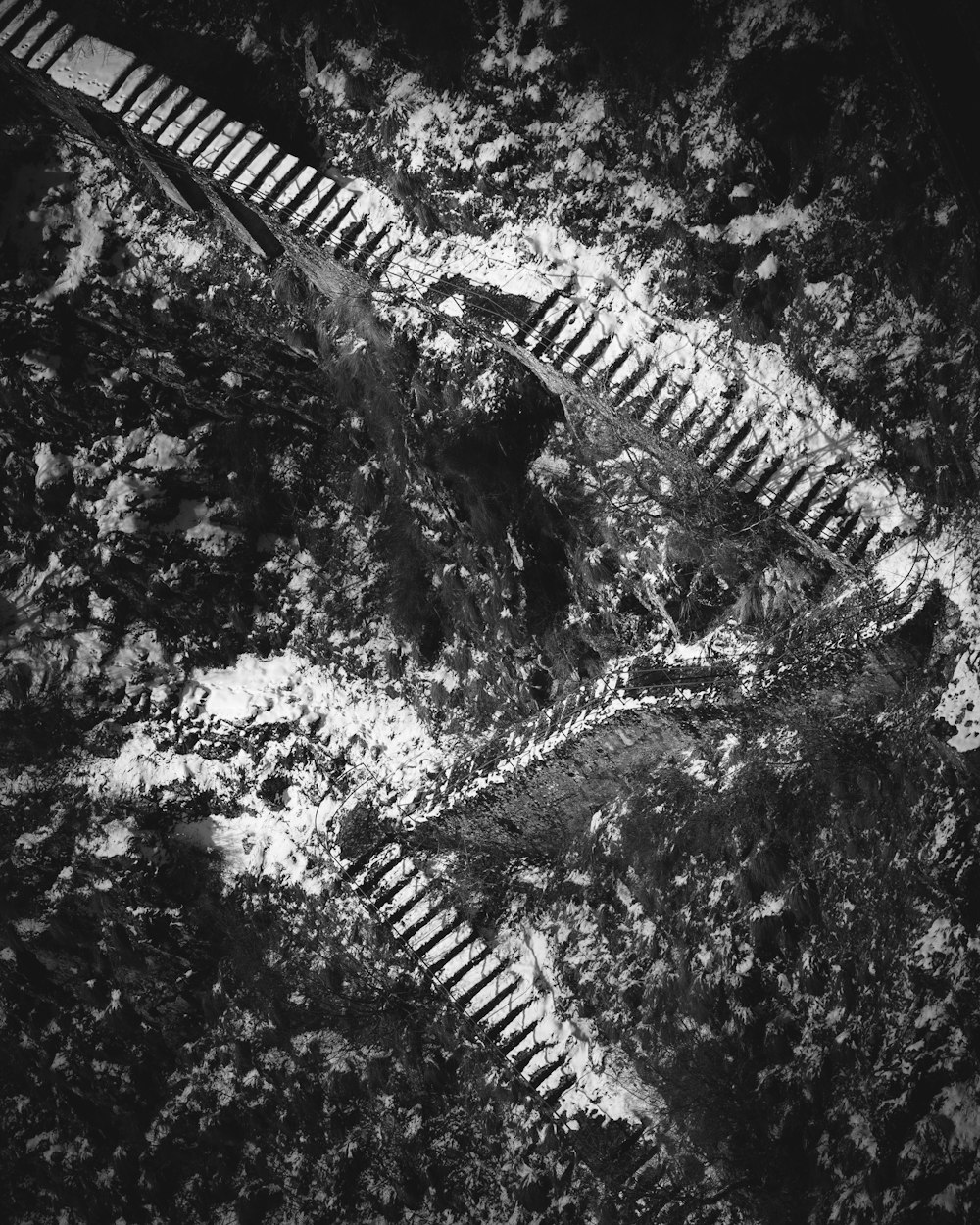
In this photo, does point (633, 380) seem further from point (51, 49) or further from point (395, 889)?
point (51, 49)

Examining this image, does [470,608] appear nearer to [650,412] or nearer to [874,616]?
[650,412]

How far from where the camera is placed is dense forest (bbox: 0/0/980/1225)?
6.83 m

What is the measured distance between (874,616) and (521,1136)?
5.88 m

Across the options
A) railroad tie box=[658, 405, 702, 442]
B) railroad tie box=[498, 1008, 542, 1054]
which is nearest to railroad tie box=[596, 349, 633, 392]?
railroad tie box=[658, 405, 702, 442]

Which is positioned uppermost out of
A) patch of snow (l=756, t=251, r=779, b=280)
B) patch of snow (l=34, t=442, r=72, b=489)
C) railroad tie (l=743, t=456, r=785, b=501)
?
patch of snow (l=756, t=251, r=779, b=280)

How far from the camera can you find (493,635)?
24.8 ft

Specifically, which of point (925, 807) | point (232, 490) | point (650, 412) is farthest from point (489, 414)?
point (925, 807)

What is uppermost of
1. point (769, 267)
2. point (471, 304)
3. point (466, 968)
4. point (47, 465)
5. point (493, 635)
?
point (769, 267)

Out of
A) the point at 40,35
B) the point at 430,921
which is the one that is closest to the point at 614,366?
the point at 430,921

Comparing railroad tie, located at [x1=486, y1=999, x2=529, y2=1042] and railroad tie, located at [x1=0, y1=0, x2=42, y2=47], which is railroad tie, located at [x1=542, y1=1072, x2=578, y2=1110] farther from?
railroad tie, located at [x1=0, y1=0, x2=42, y2=47]

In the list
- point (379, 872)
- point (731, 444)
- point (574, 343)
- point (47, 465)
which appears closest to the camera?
point (731, 444)

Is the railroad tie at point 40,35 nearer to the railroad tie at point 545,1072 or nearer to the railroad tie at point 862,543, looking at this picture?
the railroad tie at point 862,543

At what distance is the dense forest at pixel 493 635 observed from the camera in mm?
6832

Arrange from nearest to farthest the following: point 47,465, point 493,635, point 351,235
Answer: point 351,235, point 493,635, point 47,465
